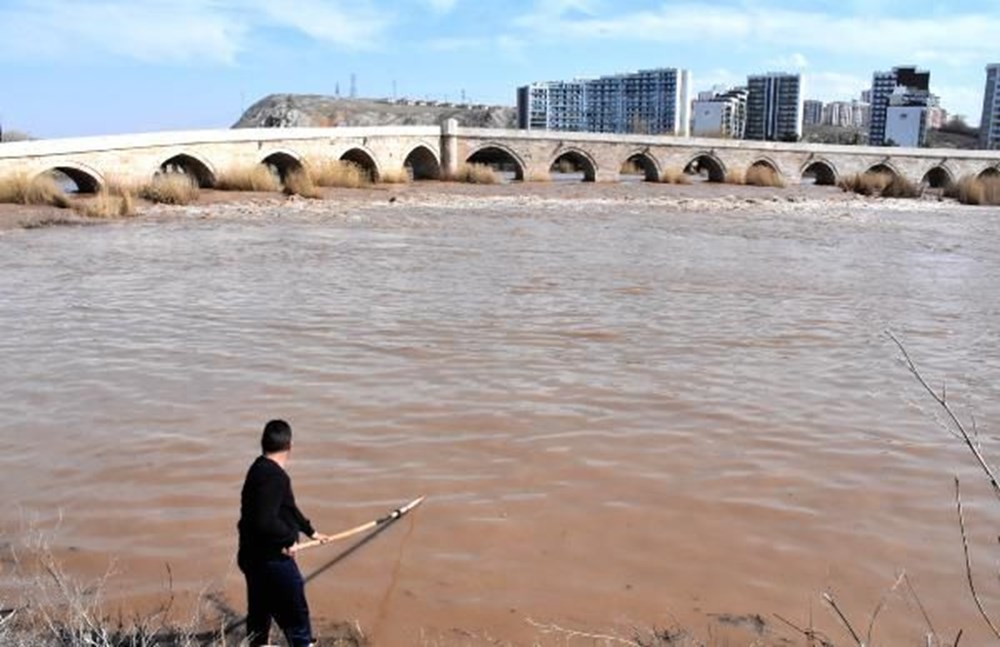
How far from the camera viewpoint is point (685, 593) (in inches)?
175

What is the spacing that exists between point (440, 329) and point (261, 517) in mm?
6653

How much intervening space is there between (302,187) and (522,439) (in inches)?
1004

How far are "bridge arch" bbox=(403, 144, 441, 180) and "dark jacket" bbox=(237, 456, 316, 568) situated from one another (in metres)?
40.5

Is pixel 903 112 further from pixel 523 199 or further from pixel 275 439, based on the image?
pixel 275 439

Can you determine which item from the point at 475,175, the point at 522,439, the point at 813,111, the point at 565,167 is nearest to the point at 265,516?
the point at 522,439

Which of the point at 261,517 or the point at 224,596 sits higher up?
the point at 261,517

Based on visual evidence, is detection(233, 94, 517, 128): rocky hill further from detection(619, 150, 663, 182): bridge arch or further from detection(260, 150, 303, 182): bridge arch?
detection(260, 150, 303, 182): bridge arch

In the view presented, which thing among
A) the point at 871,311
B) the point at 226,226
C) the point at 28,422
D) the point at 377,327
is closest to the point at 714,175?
the point at 226,226

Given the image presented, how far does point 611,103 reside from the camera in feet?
398

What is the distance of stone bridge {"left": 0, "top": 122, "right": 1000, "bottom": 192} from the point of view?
27016mm

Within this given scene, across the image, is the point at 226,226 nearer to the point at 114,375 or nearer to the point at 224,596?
the point at 114,375

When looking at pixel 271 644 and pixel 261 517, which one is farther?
pixel 271 644

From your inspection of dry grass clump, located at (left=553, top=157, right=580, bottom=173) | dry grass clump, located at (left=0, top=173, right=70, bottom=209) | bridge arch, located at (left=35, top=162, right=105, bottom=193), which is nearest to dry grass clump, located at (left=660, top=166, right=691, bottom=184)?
dry grass clump, located at (left=553, top=157, right=580, bottom=173)

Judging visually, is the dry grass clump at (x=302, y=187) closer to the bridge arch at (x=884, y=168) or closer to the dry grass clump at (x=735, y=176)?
the dry grass clump at (x=735, y=176)
